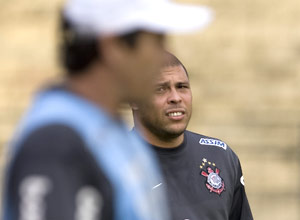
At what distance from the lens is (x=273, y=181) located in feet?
38.6

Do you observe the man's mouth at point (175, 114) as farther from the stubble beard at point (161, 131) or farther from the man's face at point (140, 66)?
the man's face at point (140, 66)

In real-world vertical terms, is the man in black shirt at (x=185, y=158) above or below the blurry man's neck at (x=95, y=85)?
above

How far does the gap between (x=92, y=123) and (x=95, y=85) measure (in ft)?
0.31

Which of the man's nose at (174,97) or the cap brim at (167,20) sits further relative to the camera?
the man's nose at (174,97)

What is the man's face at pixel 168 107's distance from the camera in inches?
179

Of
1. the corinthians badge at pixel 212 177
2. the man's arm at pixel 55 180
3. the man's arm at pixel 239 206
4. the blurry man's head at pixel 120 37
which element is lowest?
the man's arm at pixel 55 180

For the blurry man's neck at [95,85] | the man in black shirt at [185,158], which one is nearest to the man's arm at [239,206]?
the man in black shirt at [185,158]

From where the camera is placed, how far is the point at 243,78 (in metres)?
12.1

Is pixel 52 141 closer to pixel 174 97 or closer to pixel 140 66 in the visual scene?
pixel 140 66

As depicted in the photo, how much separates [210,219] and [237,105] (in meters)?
7.69

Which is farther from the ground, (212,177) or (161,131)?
(161,131)

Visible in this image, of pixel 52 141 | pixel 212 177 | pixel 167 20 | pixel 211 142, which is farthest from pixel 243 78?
pixel 52 141

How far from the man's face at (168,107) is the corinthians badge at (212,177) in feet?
0.70

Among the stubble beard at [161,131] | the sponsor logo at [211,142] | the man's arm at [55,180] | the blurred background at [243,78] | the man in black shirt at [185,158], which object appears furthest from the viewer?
the blurred background at [243,78]
